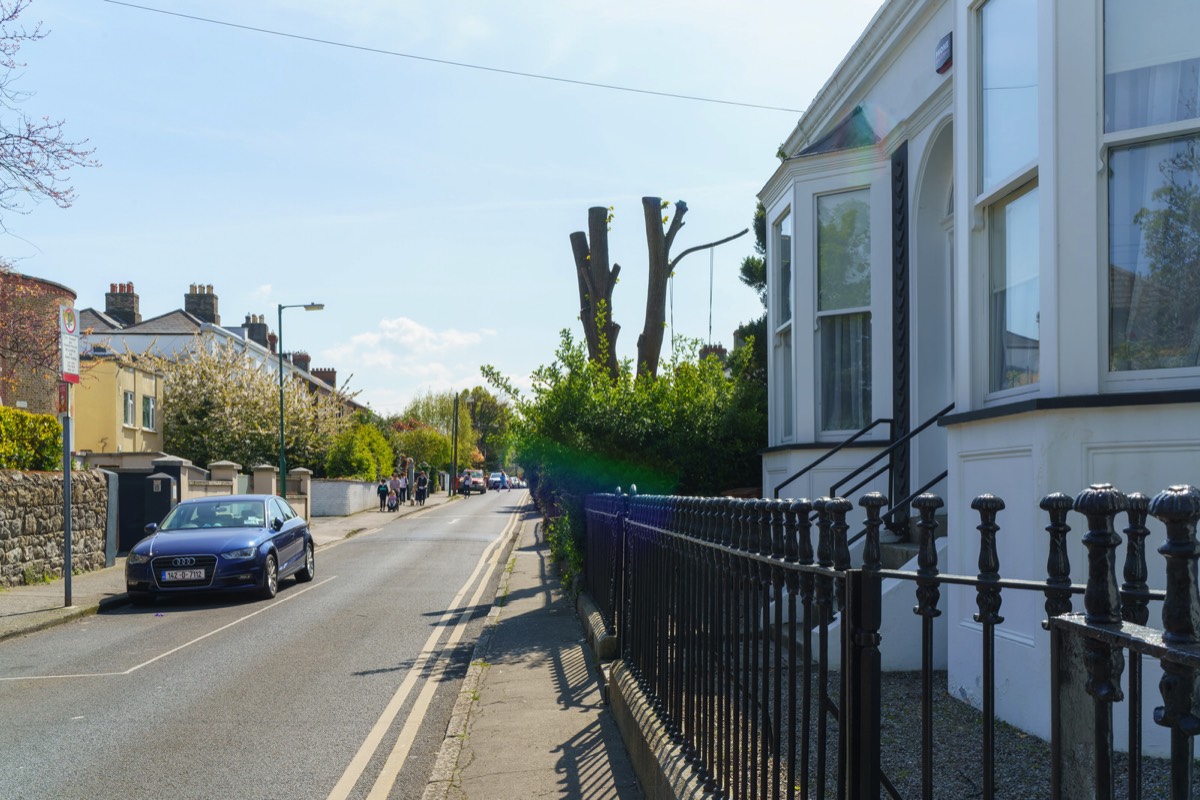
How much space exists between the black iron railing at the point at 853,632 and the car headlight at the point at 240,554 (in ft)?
32.1

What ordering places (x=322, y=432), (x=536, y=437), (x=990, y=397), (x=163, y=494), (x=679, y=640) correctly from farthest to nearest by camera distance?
(x=322, y=432) < (x=163, y=494) < (x=536, y=437) < (x=990, y=397) < (x=679, y=640)

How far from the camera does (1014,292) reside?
257 inches

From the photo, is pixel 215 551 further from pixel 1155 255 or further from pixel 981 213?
pixel 1155 255

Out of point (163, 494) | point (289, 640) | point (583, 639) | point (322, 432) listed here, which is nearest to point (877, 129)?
point (583, 639)

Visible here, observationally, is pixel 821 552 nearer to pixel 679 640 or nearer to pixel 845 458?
pixel 679 640

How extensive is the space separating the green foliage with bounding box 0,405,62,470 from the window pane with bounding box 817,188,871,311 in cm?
1316

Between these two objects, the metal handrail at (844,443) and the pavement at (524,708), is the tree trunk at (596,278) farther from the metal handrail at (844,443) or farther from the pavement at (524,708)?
the metal handrail at (844,443)

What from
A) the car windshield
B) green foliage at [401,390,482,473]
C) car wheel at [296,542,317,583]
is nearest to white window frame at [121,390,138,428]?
car wheel at [296,542,317,583]

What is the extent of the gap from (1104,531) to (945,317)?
27.8 feet

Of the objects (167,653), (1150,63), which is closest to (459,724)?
(167,653)

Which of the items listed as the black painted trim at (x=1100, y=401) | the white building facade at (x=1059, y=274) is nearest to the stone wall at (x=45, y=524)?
the white building facade at (x=1059, y=274)

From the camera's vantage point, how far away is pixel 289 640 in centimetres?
1163

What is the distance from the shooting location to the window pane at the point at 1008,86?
240 inches

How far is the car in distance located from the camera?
580 inches
